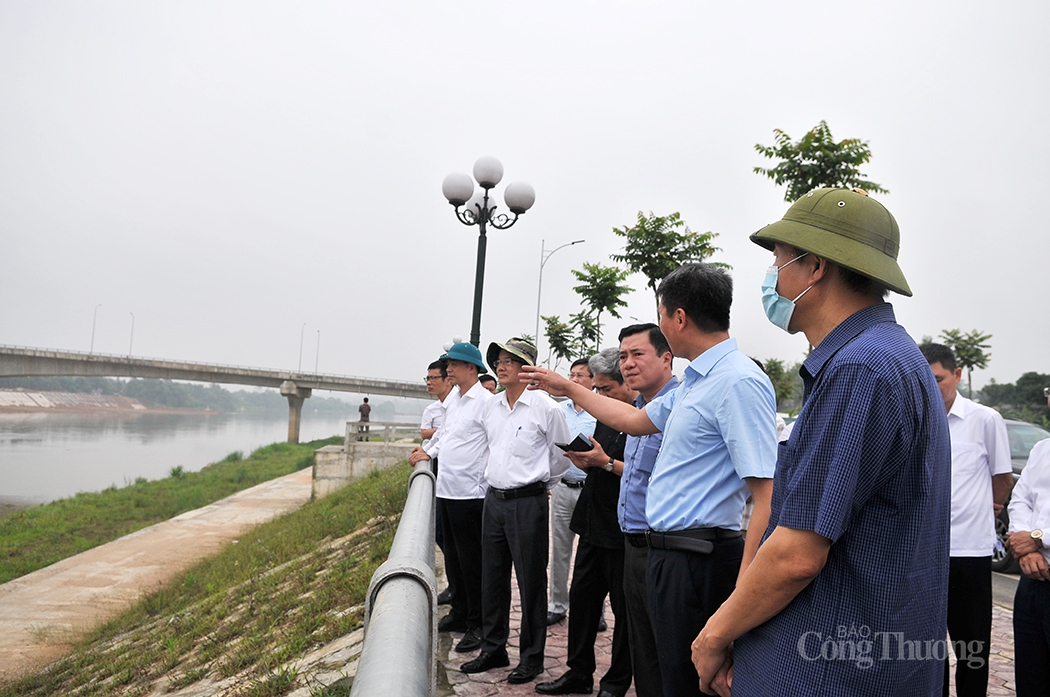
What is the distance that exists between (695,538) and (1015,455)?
821 centimetres

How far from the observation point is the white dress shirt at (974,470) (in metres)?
3.33

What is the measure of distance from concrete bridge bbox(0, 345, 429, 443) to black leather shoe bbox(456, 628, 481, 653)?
42228mm

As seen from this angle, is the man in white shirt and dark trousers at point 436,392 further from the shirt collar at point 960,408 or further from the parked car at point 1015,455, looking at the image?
the parked car at point 1015,455

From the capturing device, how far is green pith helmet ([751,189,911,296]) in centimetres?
163

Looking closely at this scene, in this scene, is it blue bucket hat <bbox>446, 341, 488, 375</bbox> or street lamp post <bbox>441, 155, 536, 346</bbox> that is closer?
blue bucket hat <bbox>446, 341, 488, 375</bbox>

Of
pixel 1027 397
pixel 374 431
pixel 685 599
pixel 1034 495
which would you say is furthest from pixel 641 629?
pixel 1027 397

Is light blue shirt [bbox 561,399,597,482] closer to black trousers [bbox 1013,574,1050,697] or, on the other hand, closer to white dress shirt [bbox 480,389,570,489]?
white dress shirt [bbox 480,389,570,489]

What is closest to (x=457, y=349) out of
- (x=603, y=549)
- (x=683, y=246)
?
(x=603, y=549)

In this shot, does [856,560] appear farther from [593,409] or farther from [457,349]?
[457,349]

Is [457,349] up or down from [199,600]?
up

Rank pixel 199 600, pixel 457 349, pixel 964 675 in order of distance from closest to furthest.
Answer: pixel 964 675 < pixel 457 349 < pixel 199 600

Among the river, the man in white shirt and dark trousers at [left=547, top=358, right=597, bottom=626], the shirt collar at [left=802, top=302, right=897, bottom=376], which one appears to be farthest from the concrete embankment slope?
the river

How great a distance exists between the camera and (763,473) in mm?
2201

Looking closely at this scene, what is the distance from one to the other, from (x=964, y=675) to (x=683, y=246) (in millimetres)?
12657
